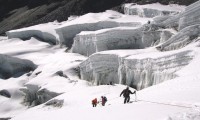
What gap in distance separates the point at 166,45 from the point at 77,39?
46.0 feet

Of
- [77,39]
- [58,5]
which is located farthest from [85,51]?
[58,5]

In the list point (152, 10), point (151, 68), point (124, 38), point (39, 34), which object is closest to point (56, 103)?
point (151, 68)

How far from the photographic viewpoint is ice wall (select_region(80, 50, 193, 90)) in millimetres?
24922

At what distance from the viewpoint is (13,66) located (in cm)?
4706

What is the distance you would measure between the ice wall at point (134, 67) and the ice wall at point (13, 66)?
12.2 meters

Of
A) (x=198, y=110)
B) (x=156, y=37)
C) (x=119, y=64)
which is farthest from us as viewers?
(x=156, y=37)

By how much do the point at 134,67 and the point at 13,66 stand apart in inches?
881

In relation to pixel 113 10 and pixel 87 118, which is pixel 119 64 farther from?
pixel 113 10

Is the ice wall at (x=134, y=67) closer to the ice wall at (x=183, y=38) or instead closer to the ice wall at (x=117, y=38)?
the ice wall at (x=183, y=38)

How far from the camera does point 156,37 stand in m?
34.4

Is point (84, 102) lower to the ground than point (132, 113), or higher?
lower

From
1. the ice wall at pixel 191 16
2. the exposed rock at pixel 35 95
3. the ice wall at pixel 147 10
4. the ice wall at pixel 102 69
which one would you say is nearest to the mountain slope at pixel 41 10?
the ice wall at pixel 147 10

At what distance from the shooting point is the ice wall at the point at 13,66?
151ft

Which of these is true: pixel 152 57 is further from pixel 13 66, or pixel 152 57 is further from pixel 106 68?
pixel 13 66
